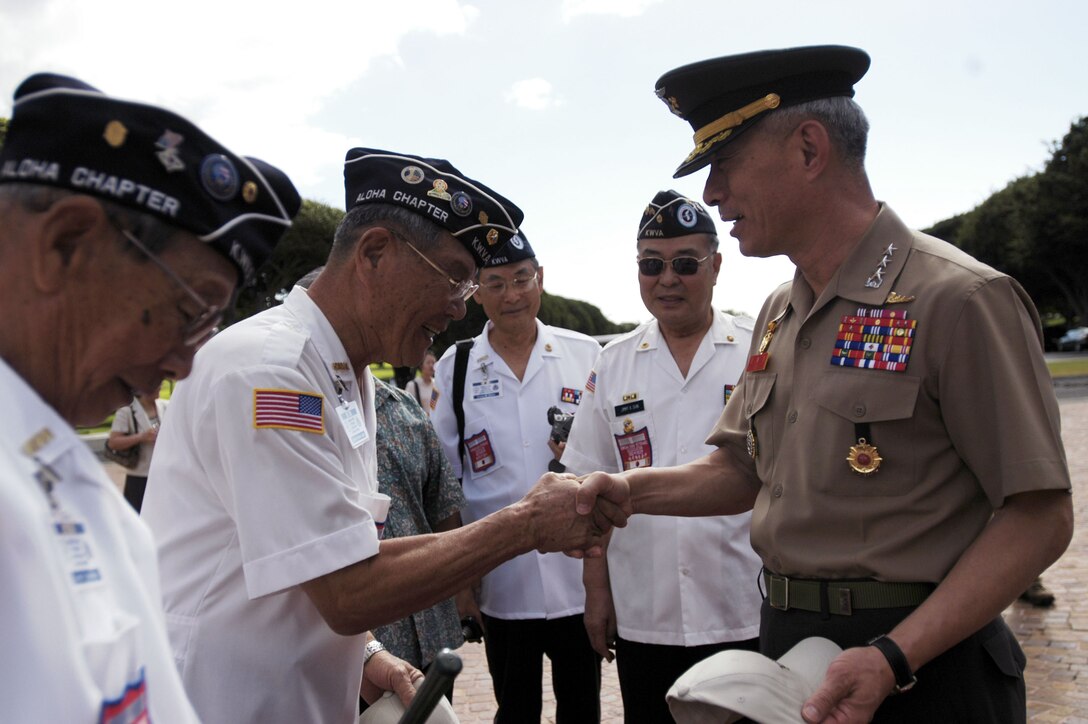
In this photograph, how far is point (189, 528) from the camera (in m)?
2.19

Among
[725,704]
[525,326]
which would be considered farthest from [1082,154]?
[725,704]

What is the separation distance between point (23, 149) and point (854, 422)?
196 centimetres

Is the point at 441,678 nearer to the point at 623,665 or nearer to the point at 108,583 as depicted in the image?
the point at 108,583

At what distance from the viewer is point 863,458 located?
7.44 ft

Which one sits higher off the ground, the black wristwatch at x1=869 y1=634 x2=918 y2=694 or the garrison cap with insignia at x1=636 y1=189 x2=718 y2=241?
the garrison cap with insignia at x1=636 y1=189 x2=718 y2=241

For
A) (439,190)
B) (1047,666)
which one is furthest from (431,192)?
(1047,666)

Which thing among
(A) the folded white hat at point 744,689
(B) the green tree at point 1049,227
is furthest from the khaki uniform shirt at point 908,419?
(B) the green tree at point 1049,227

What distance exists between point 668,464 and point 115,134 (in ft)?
10.1

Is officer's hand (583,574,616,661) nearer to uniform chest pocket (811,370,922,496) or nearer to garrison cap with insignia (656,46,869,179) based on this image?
uniform chest pocket (811,370,922,496)

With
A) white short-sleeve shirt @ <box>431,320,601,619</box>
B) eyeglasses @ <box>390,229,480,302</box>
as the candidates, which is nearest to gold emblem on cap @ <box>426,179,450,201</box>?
eyeglasses @ <box>390,229,480,302</box>

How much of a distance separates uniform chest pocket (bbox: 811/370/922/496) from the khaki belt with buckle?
9.4 inches

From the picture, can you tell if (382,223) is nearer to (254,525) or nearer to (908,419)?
(254,525)

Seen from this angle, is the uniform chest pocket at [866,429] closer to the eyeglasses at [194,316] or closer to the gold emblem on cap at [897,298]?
the gold emblem on cap at [897,298]

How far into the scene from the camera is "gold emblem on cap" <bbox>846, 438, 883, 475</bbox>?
225cm
